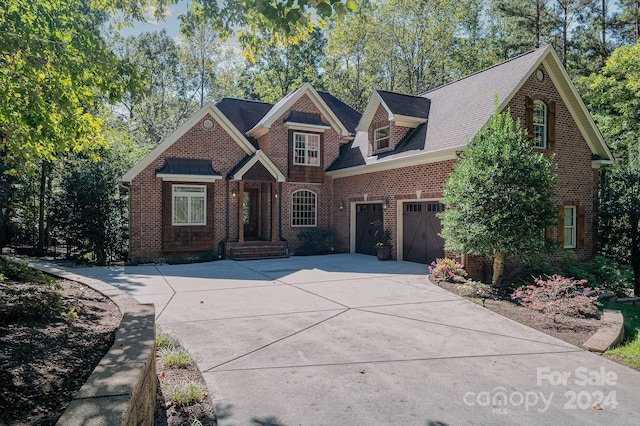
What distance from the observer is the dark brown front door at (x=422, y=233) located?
13.4 m

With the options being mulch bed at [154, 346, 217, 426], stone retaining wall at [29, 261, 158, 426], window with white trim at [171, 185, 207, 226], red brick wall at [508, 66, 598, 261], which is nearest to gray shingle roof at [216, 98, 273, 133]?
window with white trim at [171, 185, 207, 226]

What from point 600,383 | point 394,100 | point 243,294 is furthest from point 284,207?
point 600,383

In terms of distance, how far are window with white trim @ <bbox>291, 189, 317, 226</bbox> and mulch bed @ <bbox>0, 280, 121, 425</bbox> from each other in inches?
522

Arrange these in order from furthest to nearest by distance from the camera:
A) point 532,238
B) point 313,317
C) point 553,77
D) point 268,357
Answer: point 553,77, point 532,238, point 313,317, point 268,357

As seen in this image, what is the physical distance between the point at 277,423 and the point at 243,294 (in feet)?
18.8

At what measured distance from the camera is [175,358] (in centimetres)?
481

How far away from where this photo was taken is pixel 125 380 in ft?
9.02

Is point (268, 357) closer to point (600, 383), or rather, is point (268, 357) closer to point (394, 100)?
point (600, 383)

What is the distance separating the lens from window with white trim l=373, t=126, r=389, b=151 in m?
16.2

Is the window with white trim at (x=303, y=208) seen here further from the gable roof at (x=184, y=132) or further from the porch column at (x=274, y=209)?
the gable roof at (x=184, y=132)

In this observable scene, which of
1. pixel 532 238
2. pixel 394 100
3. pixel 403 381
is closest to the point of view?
pixel 403 381

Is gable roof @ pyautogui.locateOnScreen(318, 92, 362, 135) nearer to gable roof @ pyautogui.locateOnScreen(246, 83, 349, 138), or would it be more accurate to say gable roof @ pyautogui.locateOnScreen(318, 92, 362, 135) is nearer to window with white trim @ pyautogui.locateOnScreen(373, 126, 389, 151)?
gable roof @ pyautogui.locateOnScreen(246, 83, 349, 138)

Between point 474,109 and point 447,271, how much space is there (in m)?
5.54

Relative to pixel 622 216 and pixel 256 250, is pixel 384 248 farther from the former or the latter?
pixel 622 216
